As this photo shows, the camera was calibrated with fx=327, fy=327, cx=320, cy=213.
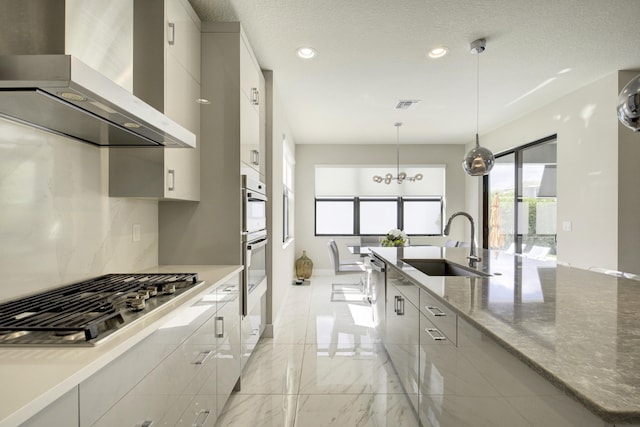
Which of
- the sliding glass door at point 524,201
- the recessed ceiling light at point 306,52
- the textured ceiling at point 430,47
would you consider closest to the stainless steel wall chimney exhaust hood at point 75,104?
the textured ceiling at point 430,47

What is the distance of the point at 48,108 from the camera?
114cm

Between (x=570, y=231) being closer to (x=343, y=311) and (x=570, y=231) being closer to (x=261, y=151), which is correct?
(x=343, y=311)

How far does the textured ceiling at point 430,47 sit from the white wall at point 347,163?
6.58 ft

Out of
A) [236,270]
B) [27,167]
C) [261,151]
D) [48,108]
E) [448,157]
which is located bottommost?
[236,270]

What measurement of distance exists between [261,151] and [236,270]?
1.48 metres

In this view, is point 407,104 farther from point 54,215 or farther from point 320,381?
point 54,215

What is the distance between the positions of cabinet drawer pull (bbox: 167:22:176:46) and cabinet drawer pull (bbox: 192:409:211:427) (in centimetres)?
201

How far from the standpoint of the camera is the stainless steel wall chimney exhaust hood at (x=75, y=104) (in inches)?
34.7

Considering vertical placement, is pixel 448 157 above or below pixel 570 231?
above

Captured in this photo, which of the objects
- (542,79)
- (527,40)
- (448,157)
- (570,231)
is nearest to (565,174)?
(570,231)

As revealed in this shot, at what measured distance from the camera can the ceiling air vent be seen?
4.37m

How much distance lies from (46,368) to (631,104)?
2.23 meters

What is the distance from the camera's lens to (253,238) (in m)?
2.63

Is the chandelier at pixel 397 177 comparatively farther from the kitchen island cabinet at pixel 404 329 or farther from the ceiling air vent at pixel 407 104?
the kitchen island cabinet at pixel 404 329
